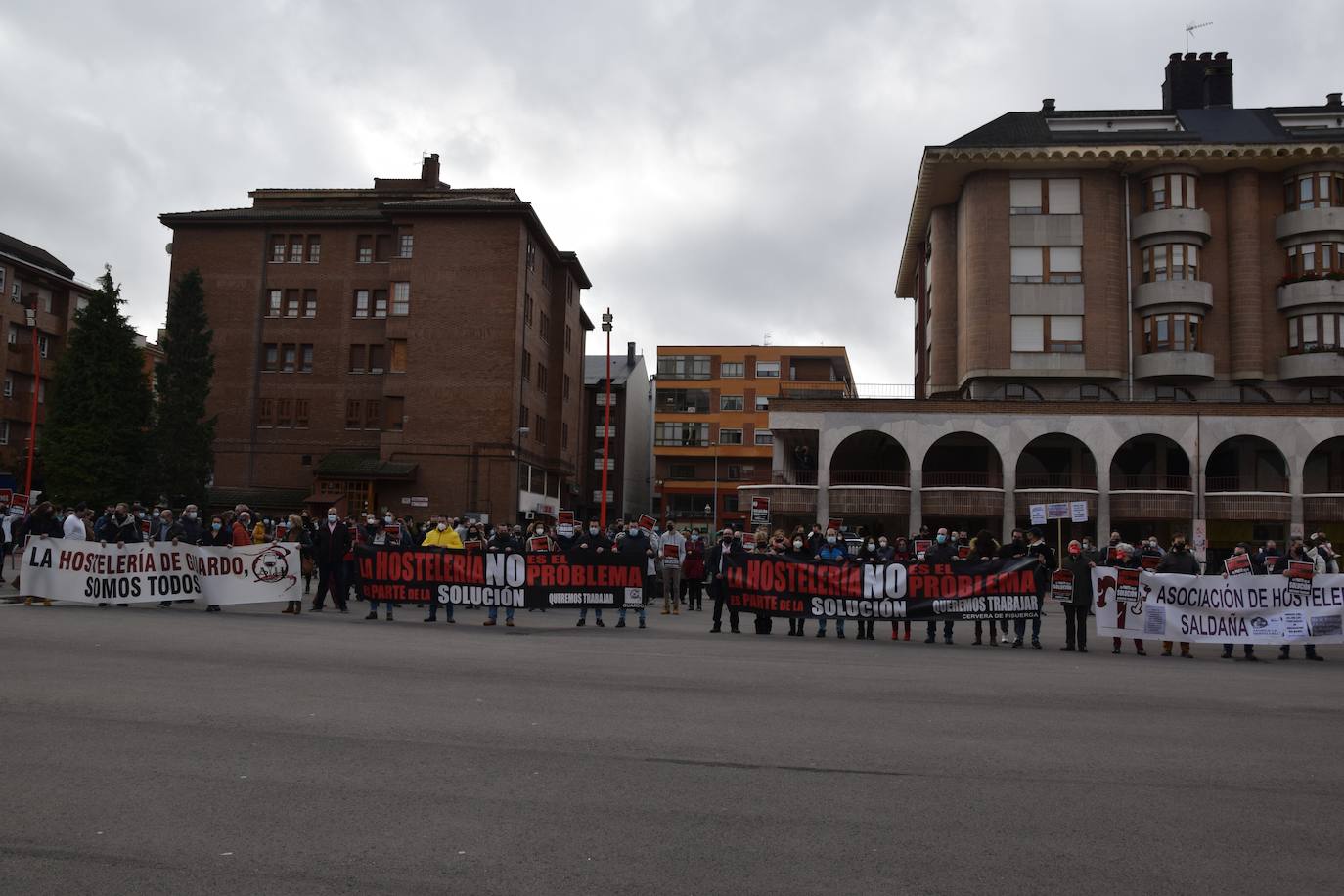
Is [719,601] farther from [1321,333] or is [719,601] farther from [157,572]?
[1321,333]

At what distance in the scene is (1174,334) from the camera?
4794 cm

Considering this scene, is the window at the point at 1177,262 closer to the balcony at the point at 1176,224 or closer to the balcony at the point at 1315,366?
the balcony at the point at 1176,224

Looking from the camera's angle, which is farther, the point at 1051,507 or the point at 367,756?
the point at 1051,507

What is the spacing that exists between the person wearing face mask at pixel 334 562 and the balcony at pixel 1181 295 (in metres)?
40.7

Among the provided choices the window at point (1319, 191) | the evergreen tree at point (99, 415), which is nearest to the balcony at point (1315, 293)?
the window at point (1319, 191)

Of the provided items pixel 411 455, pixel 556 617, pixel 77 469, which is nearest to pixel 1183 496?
pixel 556 617

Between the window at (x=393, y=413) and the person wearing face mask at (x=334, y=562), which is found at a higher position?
the window at (x=393, y=413)

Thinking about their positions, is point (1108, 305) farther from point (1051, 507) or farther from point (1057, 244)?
point (1051, 507)

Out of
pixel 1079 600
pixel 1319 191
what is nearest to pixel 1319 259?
pixel 1319 191

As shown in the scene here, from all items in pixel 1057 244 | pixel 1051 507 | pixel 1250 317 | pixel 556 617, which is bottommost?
pixel 556 617

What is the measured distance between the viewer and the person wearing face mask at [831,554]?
18.3 m

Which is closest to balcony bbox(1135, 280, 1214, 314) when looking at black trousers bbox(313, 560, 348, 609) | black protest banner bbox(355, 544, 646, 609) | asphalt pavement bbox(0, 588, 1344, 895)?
black protest banner bbox(355, 544, 646, 609)

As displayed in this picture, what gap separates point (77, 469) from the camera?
1992 inches

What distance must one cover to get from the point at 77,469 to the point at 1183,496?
51047 mm
